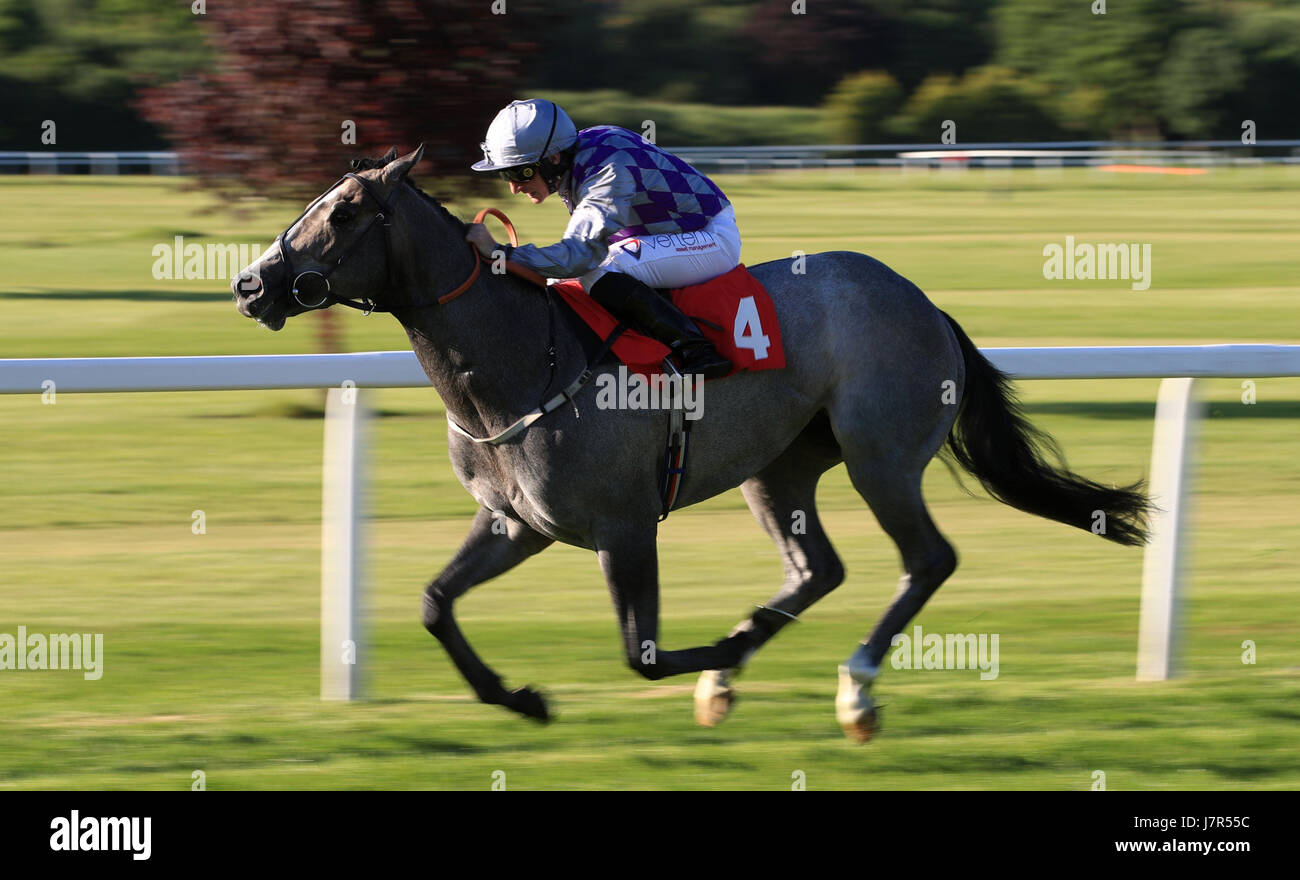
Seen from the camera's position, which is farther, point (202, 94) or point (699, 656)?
point (202, 94)

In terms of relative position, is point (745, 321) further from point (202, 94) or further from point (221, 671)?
point (202, 94)

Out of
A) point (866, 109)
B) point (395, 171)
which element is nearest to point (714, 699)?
point (395, 171)

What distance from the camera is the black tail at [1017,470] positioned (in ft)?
15.6

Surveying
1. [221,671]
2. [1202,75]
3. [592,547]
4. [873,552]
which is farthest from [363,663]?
[1202,75]

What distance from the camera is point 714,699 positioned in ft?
14.6

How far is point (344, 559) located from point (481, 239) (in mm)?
1073

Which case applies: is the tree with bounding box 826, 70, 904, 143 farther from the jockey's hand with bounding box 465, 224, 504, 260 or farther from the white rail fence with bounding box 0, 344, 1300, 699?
the jockey's hand with bounding box 465, 224, 504, 260

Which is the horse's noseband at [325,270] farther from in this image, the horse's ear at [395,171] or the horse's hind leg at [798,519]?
the horse's hind leg at [798,519]

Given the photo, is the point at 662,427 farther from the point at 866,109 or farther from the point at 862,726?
the point at 866,109

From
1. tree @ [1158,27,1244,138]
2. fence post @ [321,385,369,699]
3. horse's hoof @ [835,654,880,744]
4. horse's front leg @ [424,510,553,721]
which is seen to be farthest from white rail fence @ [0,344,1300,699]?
tree @ [1158,27,1244,138]

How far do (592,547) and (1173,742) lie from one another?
1.49m

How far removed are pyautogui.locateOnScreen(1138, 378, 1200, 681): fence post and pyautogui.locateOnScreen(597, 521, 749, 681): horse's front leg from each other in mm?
1504

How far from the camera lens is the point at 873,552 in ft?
22.3

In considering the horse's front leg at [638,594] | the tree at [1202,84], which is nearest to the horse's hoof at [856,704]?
the horse's front leg at [638,594]
